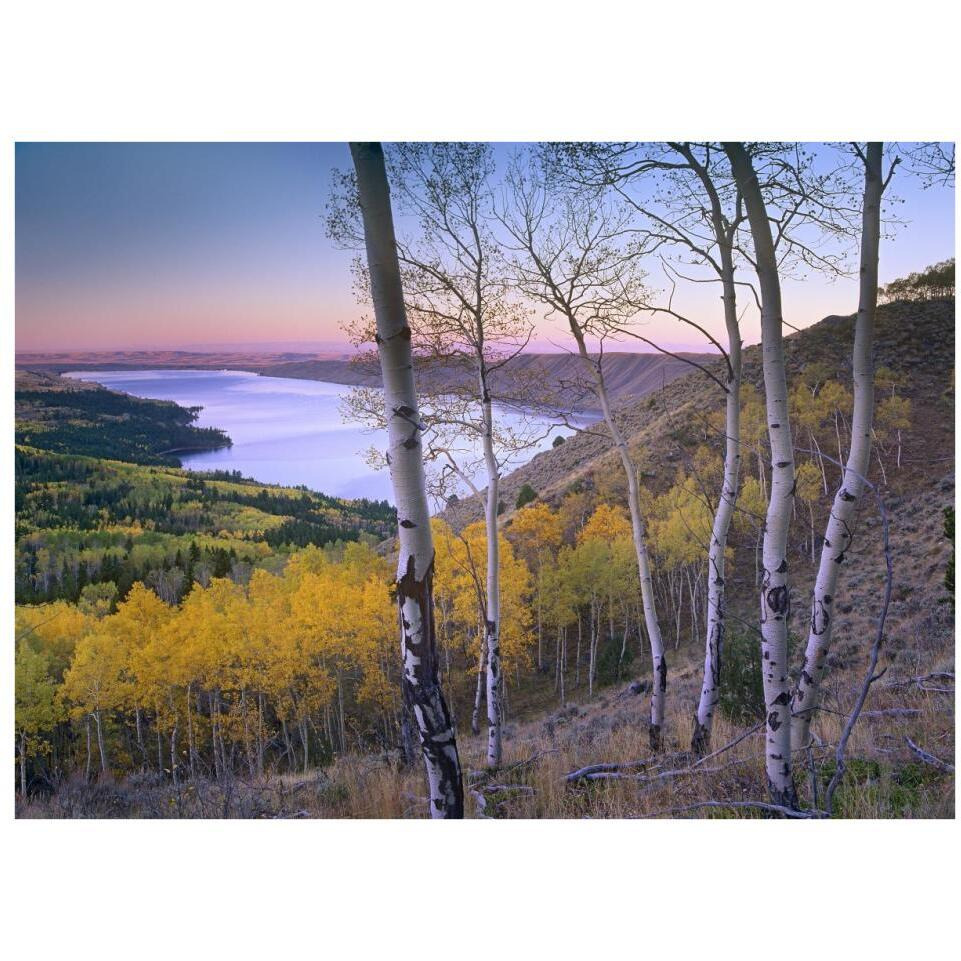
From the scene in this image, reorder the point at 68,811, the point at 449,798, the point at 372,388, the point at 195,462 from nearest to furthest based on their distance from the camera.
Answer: the point at 449,798
the point at 68,811
the point at 372,388
the point at 195,462

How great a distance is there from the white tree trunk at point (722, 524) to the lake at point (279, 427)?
120cm

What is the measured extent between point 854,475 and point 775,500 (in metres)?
0.40

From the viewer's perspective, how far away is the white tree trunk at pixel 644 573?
373 centimetres

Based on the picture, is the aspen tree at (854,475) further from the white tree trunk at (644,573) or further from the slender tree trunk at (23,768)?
the slender tree trunk at (23,768)

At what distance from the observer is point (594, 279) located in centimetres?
398

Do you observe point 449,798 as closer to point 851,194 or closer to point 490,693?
point 490,693

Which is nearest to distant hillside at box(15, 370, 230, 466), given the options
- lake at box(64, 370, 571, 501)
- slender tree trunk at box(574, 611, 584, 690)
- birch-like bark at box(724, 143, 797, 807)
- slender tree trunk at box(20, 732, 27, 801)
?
lake at box(64, 370, 571, 501)

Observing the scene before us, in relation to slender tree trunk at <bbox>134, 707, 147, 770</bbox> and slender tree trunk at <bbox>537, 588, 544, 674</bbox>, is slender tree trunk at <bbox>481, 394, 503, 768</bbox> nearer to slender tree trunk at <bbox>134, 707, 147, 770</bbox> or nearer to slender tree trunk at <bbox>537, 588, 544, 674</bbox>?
slender tree trunk at <bbox>537, 588, 544, 674</bbox>

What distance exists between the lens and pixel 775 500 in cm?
266
